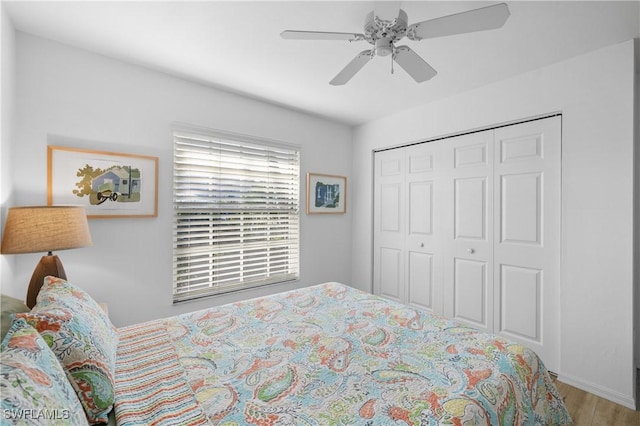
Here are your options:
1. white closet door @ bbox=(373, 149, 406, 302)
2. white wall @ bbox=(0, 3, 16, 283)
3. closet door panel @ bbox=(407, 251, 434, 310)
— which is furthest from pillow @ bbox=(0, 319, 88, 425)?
white closet door @ bbox=(373, 149, 406, 302)

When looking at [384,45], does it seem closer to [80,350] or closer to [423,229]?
[80,350]

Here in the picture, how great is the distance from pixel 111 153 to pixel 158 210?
0.56 m

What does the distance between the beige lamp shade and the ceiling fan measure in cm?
163

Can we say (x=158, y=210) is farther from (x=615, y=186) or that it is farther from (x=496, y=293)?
(x=615, y=186)

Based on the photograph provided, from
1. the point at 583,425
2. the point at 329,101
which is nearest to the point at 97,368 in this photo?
the point at 583,425

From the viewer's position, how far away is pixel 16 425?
1.98 feet

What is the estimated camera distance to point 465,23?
1.43 m

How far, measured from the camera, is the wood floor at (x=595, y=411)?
1.94 m

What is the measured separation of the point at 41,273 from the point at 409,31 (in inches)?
98.3

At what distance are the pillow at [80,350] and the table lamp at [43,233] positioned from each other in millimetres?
617

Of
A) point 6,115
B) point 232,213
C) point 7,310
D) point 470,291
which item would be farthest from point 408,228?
point 6,115

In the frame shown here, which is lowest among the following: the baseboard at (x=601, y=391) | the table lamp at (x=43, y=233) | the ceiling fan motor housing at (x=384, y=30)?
the baseboard at (x=601, y=391)

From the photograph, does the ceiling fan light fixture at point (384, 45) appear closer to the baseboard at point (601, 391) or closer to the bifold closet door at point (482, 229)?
the bifold closet door at point (482, 229)

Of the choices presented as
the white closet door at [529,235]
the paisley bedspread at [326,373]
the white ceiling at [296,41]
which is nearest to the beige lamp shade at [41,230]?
the paisley bedspread at [326,373]
